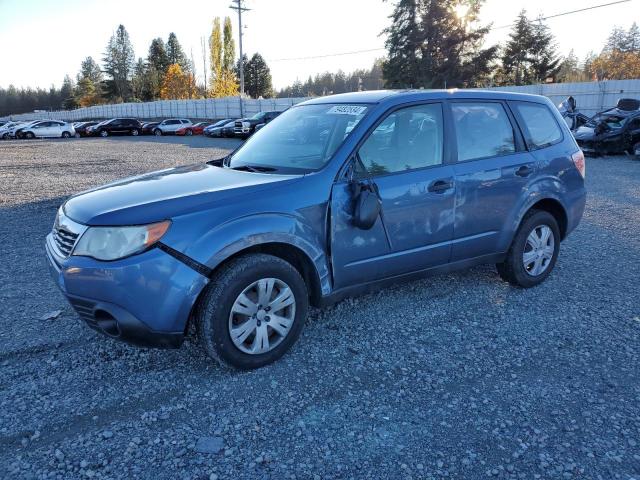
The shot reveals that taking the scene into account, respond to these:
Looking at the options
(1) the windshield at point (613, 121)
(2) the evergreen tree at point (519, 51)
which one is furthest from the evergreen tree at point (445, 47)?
(1) the windshield at point (613, 121)

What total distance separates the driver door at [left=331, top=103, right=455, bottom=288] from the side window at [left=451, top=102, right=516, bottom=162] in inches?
7.8

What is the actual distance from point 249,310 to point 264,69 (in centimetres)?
8551

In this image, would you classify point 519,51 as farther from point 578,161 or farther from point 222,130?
point 578,161

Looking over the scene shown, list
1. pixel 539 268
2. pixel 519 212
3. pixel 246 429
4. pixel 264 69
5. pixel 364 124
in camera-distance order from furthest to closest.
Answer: pixel 264 69
pixel 539 268
pixel 519 212
pixel 364 124
pixel 246 429

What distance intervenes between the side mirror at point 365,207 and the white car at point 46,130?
41326 mm

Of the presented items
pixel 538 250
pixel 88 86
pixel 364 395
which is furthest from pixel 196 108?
pixel 88 86

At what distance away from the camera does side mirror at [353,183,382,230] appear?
3553 mm

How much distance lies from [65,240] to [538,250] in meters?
4.08

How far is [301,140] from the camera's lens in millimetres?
4148

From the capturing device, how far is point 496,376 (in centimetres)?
341

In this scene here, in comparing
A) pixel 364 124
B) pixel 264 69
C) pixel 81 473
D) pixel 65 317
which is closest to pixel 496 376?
pixel 364 124

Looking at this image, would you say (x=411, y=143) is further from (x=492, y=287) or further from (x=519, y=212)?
(x=492, y=287)

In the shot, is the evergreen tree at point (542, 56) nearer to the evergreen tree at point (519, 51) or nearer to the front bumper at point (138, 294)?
Result: the evergreen tree at point (519, 51)

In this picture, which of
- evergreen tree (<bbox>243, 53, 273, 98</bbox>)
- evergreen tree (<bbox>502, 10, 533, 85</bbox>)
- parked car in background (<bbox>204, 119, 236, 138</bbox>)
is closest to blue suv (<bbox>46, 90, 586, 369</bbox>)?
parked car in background (<bbox>204, 119, 236, 138</bbox>)
